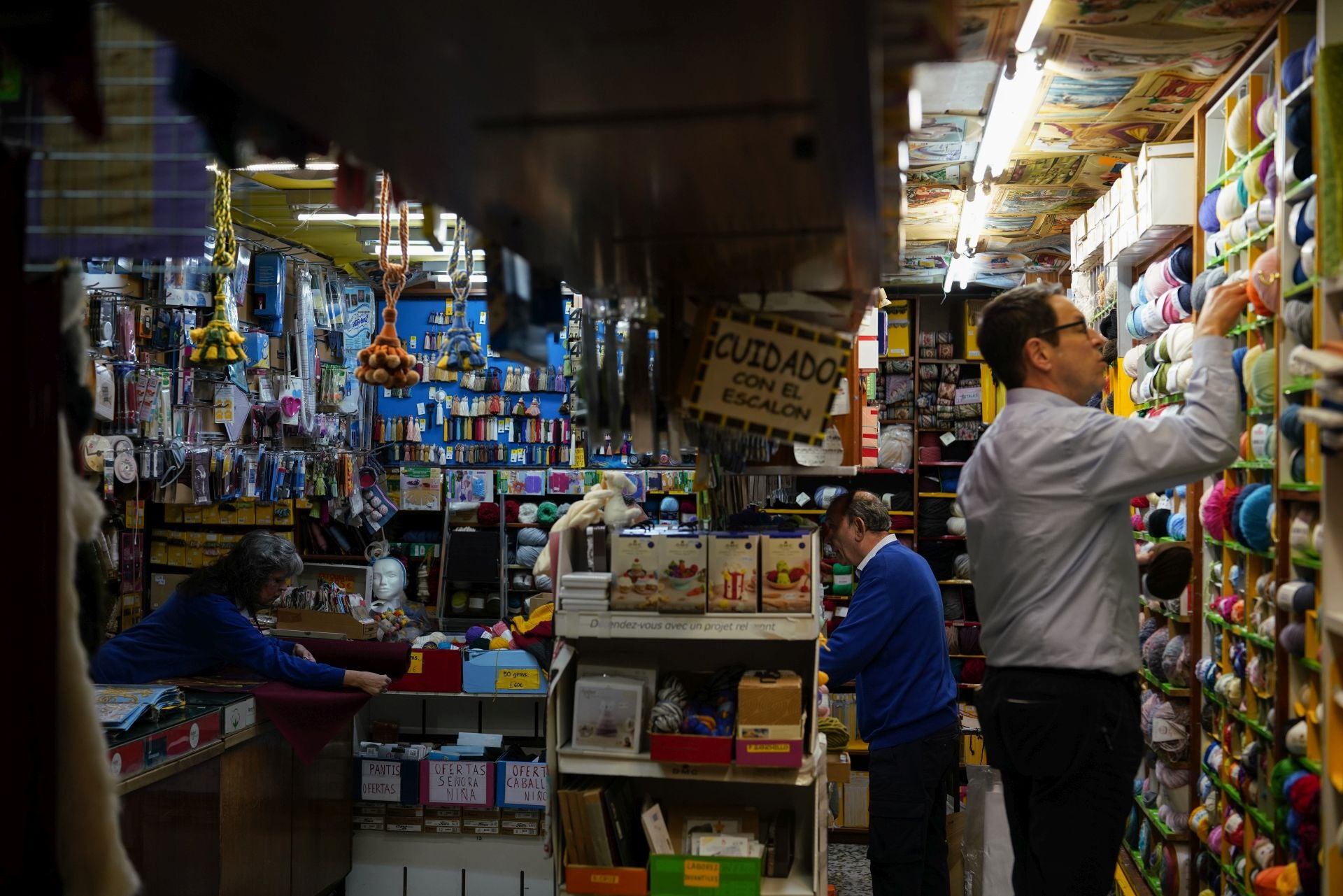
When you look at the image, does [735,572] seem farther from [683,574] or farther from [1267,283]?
[1267,283]

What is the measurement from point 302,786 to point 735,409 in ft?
10.2

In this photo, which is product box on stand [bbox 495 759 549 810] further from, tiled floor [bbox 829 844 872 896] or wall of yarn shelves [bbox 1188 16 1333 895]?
wall of yarn shelves [bbox 1188 16 1333 895]

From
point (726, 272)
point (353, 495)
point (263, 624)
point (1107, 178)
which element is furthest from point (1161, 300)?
point (353, 495)

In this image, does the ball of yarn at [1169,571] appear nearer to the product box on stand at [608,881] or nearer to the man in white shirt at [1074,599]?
Answer: the man in white shirt at [1074,599]

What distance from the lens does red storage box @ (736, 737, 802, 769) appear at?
286 cm

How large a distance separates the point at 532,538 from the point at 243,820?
494 centimetres

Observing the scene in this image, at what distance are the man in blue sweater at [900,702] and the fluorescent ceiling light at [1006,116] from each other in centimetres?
186

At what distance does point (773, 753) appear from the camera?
2.86 m

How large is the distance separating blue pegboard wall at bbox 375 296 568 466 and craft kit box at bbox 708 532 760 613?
22.9 feet

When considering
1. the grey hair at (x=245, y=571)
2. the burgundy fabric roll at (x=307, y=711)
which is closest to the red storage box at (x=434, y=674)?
the burgundy fabric roll at (x=307, y=711)

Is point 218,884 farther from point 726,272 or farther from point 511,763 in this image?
point 726,272

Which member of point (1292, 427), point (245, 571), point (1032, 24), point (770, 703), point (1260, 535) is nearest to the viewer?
point (770, 703)

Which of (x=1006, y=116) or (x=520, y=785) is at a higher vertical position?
(x=1006, y=116)

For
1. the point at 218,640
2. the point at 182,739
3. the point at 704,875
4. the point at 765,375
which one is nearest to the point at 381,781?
the point at 218,640
